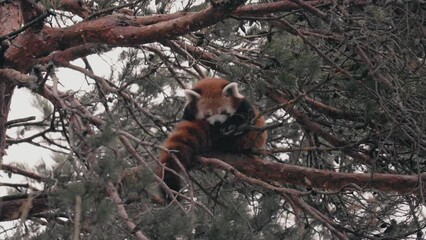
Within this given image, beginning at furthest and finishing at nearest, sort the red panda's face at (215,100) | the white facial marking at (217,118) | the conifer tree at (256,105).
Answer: the red panda's face at (215,100)
the white facial marking at (217,118)
the conifer tree at (256,105)

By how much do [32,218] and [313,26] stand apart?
214 centimetres

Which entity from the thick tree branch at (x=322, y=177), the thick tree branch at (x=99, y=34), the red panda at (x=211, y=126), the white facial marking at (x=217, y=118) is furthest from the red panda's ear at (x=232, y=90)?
the thick tree branch at (x=99, y=34)

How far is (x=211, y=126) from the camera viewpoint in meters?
5.54

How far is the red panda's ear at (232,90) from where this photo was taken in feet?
18.6

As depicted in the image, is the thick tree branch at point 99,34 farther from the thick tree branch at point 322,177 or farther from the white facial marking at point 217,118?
the white facial marking at point 217,118

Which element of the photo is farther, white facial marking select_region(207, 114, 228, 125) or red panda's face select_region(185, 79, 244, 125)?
red panda's face select_region(185, 79, 244, 125)

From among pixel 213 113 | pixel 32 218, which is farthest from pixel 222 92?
pixel 32 218

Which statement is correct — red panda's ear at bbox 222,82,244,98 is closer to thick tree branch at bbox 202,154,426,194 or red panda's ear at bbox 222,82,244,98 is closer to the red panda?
the red panda

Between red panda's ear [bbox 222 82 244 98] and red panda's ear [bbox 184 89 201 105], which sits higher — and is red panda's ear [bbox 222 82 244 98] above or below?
below

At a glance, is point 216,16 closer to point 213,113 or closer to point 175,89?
point 213,113

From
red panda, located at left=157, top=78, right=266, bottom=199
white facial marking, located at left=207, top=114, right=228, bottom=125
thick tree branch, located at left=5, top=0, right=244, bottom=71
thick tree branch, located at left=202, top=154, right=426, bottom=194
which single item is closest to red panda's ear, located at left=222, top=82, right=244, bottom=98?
red panda, located at left=157, top=78, right=266, bottom=199

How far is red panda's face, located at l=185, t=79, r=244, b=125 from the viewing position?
5766 millimetres

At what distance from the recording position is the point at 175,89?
6910 millimetres

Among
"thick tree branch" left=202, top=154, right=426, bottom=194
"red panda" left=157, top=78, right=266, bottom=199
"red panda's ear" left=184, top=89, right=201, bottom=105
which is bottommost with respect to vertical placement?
"thick tree branch" left=202, top=154, right=426, bottom=194
